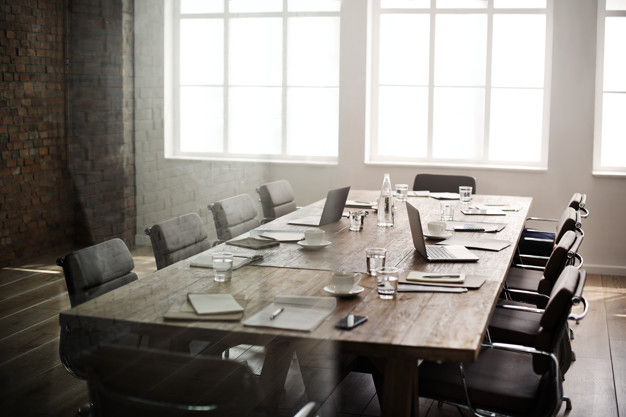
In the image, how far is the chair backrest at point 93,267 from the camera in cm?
102

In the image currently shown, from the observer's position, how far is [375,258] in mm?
2820

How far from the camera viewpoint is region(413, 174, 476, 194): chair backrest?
5.91 metres

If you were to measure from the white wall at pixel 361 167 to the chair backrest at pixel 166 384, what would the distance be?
0.19 m

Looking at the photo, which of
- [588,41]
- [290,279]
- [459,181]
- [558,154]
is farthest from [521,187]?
[290,279]

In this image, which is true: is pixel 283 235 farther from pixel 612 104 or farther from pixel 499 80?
pixel 612 104

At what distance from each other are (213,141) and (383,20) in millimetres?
1348

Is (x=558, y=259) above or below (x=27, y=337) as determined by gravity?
below

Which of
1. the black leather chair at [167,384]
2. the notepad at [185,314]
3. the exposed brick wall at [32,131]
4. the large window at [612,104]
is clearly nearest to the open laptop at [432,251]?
the notepad at [185,314]

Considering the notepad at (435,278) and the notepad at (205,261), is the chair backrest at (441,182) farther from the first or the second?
the notepad at (205,261)

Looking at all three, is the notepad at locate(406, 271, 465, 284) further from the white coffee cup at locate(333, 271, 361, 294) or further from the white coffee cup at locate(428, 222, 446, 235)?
the white coffee cup at locate(428, 222, 446, 235)

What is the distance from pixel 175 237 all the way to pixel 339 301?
1164mm

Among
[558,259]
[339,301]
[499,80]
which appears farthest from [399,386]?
[499,80]

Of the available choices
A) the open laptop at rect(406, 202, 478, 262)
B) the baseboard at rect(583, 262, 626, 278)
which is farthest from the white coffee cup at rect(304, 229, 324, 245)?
the baseboard at rect(583, 262, 626, 278)

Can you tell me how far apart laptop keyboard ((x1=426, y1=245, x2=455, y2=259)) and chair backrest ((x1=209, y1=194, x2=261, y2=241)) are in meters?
1.59
